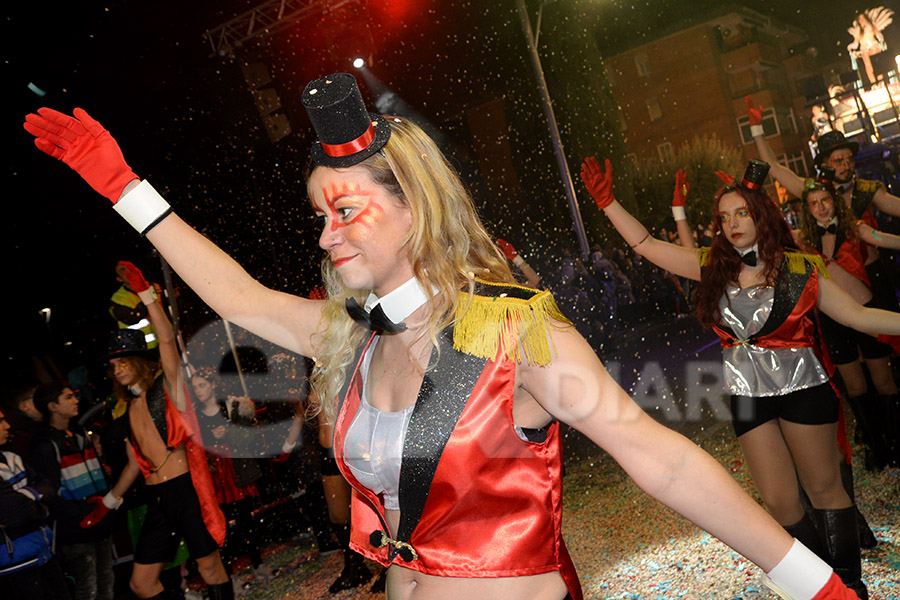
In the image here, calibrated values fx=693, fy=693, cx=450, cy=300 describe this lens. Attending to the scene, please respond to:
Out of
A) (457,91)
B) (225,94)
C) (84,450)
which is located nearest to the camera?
(84,450)

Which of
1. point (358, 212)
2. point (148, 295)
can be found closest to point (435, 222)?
point (358, 212)

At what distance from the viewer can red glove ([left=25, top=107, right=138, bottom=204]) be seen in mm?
1677

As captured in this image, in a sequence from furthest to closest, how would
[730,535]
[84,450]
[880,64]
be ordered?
[880,64], [84,450], [730,535]

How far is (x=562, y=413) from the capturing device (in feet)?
4.67

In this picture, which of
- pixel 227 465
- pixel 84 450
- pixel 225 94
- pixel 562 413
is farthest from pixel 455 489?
pixel 225 94

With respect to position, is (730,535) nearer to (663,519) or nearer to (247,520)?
(663,519)

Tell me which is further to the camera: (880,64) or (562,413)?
(880,64)

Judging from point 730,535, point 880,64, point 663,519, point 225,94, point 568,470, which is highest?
→ point 225,94

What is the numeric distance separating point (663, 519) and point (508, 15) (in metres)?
17.7

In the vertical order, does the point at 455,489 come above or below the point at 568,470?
above

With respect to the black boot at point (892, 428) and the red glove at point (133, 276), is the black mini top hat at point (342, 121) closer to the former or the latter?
the red glove at point (133, 276)

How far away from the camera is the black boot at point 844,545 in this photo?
3133 millimetres

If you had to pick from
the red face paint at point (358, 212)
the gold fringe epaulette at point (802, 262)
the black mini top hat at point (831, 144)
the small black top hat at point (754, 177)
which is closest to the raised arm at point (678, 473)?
the red face paint at point (358, 212)

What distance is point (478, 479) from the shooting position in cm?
146
